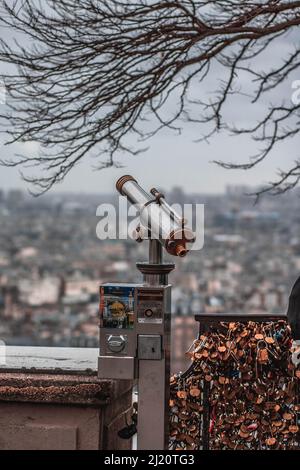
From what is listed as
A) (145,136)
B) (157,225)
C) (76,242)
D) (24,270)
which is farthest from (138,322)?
(24,270)

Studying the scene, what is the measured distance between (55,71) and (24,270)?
638 cm

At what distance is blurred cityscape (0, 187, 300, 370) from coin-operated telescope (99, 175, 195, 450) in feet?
7.54

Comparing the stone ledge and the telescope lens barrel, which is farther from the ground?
the telescope lens barrel

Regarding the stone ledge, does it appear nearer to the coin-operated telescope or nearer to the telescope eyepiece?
the coin-operated telescope

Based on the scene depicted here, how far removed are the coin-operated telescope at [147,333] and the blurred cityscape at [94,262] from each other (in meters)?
2.30

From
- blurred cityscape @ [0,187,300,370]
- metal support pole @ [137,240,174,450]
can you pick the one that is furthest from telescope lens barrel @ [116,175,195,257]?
blurred cityscape @ [0,187,300,370]

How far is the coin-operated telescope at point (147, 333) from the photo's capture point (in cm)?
387

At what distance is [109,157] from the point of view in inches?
217

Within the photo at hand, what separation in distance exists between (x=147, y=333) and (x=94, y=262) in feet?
16.8

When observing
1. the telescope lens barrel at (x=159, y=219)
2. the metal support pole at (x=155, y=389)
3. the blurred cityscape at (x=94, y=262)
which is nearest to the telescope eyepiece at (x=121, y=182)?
the telescope lens barrel at (x=159, y=219)

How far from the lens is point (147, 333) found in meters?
3.87

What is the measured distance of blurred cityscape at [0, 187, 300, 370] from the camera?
718 centimetres

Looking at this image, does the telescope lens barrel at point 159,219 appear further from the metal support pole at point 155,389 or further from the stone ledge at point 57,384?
the stone ledge at point 57,384
